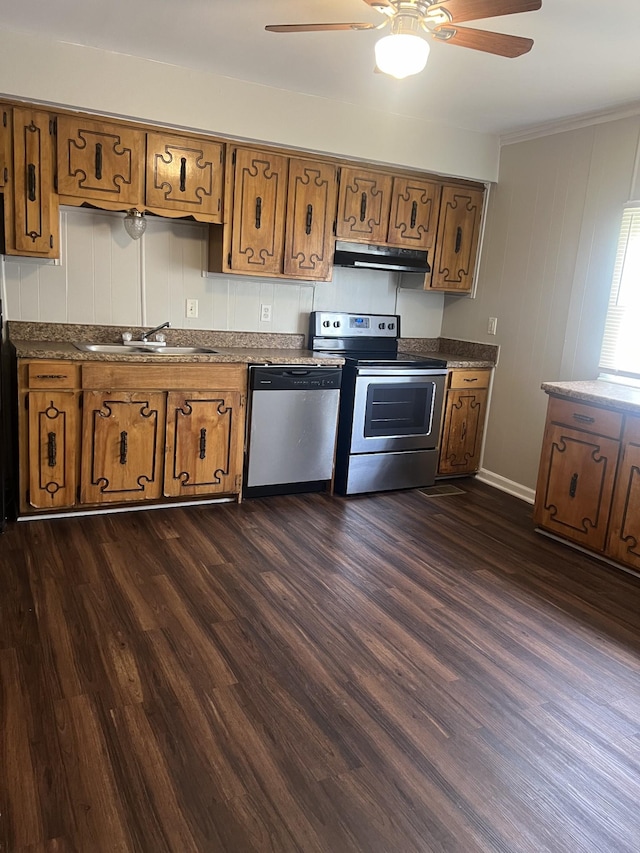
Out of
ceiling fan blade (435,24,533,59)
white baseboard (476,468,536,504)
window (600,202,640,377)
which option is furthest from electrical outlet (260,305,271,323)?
ceiling fan blade (435,24,533,59)

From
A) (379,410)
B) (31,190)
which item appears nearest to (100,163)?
(31,190)

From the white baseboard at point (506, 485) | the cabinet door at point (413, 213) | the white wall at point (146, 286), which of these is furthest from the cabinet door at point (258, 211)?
the white baseboard at point (506, 485)

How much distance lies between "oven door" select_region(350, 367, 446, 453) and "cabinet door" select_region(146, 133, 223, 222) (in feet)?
4.44

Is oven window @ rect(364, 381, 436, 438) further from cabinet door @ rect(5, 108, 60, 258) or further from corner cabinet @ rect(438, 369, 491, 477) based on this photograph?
cabinet door @ rect(5, 108, 60, 258)

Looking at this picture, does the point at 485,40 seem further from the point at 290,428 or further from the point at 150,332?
the point at 150,332

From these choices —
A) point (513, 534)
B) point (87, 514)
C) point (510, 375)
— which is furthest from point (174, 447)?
point (510, 375)

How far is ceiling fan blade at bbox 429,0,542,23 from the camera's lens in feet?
6.36

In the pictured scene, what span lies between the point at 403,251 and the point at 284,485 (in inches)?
71.7

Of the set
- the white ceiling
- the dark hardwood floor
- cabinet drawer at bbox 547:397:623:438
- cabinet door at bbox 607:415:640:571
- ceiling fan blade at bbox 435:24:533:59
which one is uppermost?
the white ceiling

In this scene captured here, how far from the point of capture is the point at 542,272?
422 cm

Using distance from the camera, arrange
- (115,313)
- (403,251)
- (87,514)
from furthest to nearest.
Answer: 1. (403,251)
2. (115,313)
3. (87,514)

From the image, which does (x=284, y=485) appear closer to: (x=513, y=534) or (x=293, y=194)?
(x=513, y=534)

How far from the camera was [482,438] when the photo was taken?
4.75m

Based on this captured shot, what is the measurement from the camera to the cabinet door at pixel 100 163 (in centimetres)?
335
